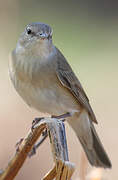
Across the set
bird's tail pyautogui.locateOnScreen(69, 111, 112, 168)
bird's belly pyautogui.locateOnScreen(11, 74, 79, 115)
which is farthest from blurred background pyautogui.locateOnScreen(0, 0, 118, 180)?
bird's belly pyautogui.locateOnScreen(11, 74, 79, 115)

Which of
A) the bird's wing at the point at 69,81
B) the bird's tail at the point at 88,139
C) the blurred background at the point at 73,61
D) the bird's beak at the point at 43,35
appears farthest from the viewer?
the blurred background at the point at 73,61

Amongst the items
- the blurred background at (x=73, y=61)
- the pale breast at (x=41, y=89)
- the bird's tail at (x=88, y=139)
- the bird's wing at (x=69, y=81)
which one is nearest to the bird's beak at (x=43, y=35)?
the pale breast at (x=41, y=89)

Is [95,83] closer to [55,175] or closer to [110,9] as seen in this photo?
[110,9]

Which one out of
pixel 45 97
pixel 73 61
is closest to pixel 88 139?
pixel 45 97

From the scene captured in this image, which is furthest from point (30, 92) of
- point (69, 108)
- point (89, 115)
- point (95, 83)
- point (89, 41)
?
point (89, 41)

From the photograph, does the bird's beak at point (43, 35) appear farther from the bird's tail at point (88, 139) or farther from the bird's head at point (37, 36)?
the bird's tail at point (88, 139)

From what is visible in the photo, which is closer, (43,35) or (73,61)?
(43,35)

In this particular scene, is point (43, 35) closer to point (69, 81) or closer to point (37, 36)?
point (37, 36)
